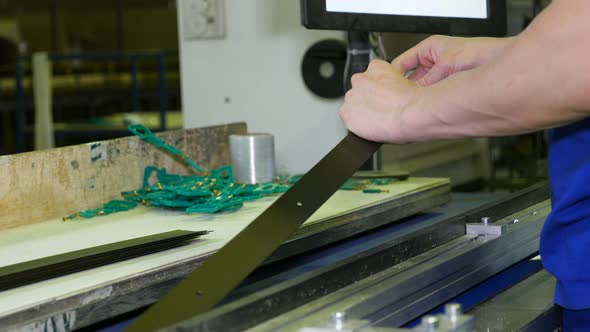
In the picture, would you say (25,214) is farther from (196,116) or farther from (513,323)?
(196,116)

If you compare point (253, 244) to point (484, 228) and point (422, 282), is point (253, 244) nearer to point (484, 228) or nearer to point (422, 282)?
point (422, 282)

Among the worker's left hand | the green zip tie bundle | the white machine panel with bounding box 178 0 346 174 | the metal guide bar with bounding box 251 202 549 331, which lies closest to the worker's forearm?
the worker's left hand

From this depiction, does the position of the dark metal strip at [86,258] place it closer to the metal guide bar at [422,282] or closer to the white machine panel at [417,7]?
the metal guide bar at [422,282]

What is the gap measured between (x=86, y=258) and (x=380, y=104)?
34cm

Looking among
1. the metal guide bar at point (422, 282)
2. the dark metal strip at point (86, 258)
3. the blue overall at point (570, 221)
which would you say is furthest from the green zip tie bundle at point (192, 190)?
the blue overall at point (570, 221)

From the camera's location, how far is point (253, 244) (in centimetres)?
78

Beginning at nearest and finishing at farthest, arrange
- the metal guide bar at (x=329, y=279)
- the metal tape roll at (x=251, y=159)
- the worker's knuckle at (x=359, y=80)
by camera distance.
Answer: the metal guide bar at (x=329, y=279) → the worker's knuckle at (x=359, y=80) → the metal tape roll at (x=251, y=159)

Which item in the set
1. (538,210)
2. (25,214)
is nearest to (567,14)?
(538,210)

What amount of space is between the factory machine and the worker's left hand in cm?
3

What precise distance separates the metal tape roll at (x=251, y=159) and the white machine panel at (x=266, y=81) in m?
0.39

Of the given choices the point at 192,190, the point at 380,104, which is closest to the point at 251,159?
the point at 192,190

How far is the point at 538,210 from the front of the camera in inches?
48.8

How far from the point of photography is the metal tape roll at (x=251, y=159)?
148 centimetres

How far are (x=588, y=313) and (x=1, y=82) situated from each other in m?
6.94
